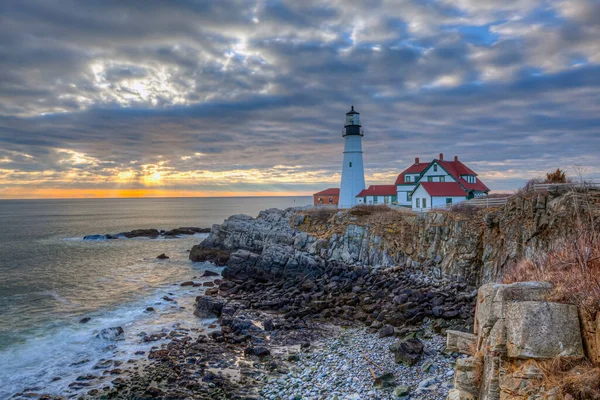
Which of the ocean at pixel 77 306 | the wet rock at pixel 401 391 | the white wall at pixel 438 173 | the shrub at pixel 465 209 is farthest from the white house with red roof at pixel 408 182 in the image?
the wet rock at pixel 401 391

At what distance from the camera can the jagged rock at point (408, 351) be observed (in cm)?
1459

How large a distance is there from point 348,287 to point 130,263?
87.7ft

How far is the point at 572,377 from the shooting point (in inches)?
212

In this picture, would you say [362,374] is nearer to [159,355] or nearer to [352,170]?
[159,355]

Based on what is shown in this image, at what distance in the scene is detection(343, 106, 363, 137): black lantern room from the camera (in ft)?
170

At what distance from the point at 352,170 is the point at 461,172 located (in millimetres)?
14073

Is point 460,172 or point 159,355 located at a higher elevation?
point 460,172

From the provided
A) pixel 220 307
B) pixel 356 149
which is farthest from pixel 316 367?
pixel 356 149

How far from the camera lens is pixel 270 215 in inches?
1969

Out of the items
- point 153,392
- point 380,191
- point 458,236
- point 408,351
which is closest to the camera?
point 153,392

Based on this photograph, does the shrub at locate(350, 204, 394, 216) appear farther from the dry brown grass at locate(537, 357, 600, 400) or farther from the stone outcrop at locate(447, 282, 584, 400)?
the dry brown grass at locate(537, 357, 600, 400)

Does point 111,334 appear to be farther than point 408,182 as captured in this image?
No

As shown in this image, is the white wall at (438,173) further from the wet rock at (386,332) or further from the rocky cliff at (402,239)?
the wet rock at (386,332)

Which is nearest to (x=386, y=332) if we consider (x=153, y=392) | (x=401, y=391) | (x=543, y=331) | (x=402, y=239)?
(x=401, y=391)
